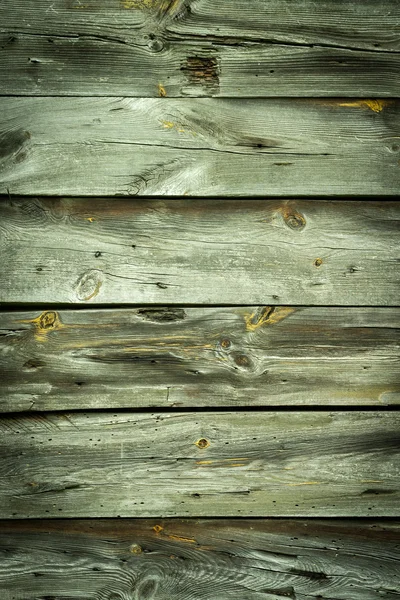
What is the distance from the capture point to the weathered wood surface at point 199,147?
3.75 feet

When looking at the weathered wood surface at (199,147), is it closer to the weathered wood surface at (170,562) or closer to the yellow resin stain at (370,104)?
the yellow resin stain at (370,104)

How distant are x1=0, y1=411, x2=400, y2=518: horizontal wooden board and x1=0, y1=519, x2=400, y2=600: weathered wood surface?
4 cm

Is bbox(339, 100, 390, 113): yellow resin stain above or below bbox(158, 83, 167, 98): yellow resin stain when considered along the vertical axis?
above

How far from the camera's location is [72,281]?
114 cm

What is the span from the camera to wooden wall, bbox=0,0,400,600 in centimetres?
114

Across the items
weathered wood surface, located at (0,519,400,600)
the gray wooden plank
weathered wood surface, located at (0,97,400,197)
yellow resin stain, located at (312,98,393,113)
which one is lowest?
weathered wood surface, located at (0,519,400,600)

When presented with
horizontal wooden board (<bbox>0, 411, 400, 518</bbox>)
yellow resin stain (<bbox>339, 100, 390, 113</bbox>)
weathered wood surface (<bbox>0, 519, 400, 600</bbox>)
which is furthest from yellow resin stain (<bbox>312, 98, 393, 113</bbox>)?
weathered wood surface (<bbox>0, 519, 400, 600</bbox>)

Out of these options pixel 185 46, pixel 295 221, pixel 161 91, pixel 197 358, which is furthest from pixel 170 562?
pixel 185 46

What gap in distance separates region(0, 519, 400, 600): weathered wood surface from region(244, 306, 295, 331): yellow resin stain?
1.53ft

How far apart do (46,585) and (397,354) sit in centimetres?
99

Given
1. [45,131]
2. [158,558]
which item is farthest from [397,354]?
[45,131]

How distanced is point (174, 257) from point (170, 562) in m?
0.72

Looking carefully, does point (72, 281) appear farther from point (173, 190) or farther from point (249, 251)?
point (249, 251)

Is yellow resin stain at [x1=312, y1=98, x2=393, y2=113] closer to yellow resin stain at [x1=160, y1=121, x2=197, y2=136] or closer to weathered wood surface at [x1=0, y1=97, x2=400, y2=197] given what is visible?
weathered wood surface at [x1=0, y1=97, x2=400, y2=197]
